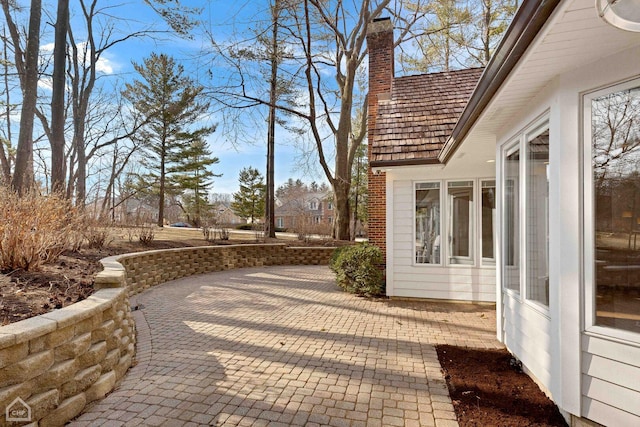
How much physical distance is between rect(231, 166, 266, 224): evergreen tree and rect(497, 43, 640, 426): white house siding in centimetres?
3379

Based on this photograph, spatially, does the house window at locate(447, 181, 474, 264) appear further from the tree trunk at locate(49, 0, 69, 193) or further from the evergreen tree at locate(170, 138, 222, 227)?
the evergreen tree at locate(170, 138, 222, 227)

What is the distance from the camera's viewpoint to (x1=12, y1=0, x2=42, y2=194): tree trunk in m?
7.43

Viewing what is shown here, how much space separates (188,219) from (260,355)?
1256 inches

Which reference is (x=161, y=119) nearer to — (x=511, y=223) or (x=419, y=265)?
(x=419, y=265)

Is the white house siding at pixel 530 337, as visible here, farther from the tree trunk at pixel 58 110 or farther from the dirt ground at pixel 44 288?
the tree trunk at pixel 58 110

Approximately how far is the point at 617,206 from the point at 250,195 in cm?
3509

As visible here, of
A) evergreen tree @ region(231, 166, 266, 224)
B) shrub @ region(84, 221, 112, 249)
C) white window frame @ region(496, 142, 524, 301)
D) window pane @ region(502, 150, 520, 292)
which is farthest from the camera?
evergreen tree @ region(231, 166, 266, 224)

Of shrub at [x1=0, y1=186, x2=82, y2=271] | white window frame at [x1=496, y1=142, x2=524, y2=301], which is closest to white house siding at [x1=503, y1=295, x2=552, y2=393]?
white window frame at [x1=496, y1=142, x2=524, y2=301]

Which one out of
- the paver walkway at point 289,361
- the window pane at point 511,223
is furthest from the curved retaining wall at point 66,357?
the window pane at point 511,223

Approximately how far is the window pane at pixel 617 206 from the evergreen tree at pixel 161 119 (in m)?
20.1

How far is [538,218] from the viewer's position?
3096 millimetres

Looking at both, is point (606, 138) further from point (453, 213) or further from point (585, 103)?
point (453, 213)

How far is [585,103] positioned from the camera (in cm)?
240

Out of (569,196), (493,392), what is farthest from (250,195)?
(569,196)
